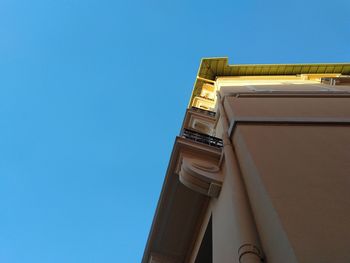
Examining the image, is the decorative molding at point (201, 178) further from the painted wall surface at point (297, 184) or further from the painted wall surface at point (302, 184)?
the painted wall surface at point (302, 184)

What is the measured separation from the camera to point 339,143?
21.6 ft

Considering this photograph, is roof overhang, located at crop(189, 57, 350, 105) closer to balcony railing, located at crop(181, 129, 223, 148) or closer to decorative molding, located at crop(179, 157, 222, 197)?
balcony railing, located at crop(181, 129, 223, 148)

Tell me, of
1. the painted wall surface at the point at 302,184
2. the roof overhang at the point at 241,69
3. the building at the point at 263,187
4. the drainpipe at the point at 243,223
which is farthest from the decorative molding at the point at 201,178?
the roof overhang at the point at 241,69

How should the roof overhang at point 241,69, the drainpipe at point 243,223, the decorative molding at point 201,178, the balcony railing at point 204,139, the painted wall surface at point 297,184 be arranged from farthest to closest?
the roof overhang at point 241,69 → the balcony railing at point 204,139 → the decorative molding at point 201,178 → the drainpipe at point 243,223 → the painted wall surface at point 297,184

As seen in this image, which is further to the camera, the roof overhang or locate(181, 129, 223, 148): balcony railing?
the roof overhang

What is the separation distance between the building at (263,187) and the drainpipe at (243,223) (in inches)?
0.5

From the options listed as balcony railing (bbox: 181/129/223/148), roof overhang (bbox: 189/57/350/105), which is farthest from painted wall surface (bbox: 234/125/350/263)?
roof overhang (bbox: 189/57/350/105)

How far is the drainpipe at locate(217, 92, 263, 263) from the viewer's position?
4.80 meters

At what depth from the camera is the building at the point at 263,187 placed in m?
4.62

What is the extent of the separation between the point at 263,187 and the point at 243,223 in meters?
0.54

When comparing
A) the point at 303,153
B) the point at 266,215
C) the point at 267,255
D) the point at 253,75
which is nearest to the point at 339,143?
the point at 303,153

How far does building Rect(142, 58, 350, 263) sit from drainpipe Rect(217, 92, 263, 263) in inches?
0.5

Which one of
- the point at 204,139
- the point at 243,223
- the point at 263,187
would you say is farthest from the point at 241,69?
the point at 243,223

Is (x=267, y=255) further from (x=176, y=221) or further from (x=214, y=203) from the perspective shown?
(x=176, y=221)
